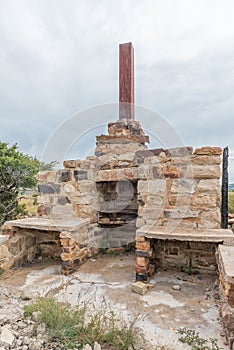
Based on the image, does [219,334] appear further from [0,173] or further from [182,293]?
[0,173]

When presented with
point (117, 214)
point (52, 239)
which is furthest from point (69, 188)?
point (117, 214)

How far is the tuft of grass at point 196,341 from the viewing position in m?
1.85

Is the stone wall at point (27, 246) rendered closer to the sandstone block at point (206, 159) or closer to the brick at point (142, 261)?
the brick at point (142, 261)

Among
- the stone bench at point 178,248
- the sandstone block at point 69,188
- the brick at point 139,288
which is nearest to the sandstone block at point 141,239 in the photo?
the stone bench at point 178,248

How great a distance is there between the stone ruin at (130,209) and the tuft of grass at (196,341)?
318 mm

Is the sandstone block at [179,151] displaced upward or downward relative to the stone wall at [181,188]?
upward

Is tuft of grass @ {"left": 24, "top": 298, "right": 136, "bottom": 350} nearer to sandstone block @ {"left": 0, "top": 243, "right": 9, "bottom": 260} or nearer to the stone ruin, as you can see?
the stone ruin

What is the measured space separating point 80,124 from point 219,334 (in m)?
3.51

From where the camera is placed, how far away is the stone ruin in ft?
11.0

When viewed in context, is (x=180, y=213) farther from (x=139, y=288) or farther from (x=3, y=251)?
Answer: (x=3, y=251)

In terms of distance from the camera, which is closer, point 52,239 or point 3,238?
point 3,238

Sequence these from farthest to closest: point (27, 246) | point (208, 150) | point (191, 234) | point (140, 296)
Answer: point (27, 246)
point (208, 150)
point (191, 234)
point (140, 296)

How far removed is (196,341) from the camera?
1.94 meters

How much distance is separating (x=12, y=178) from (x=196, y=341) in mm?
5243
